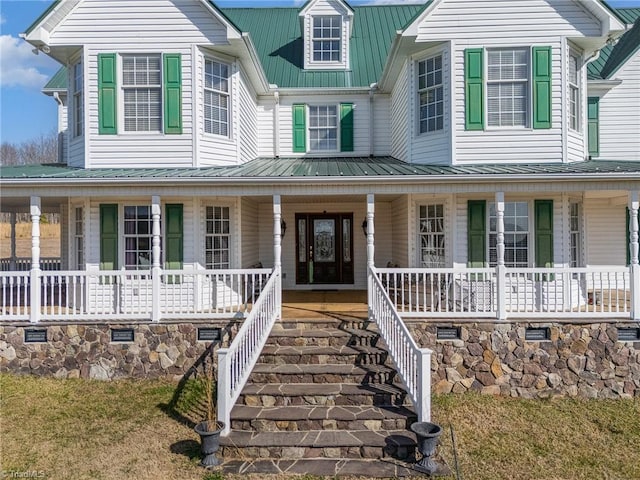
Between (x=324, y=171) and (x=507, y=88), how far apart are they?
14.9ft

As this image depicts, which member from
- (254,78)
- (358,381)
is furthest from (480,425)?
(254,78)

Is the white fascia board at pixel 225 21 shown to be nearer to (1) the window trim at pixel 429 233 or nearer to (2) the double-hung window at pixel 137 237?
(2) the double-hung window at pixel 137 237

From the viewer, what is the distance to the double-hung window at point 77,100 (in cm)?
1014

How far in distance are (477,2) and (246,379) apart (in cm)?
941

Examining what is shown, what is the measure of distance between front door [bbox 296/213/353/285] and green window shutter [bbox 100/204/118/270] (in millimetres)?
5076

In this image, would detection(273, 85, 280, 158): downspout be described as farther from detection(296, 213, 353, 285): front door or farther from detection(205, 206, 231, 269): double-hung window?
detection(205, 206, 231, 269): double-hung window

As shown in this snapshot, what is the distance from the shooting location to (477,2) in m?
9.77

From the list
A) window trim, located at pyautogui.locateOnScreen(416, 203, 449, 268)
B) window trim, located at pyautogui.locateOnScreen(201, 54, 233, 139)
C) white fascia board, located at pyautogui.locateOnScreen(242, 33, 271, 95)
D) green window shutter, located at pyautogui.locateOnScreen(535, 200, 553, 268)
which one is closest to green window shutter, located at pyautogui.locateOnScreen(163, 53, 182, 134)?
window trim, located at pyautogui.locateOnScreen(201, 54, 233, 139)

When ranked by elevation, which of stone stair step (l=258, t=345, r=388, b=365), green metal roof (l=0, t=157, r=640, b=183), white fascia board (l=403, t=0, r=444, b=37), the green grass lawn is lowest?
the green grass lawn

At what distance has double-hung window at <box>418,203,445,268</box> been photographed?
998cm

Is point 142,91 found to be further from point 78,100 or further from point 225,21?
point 225,21

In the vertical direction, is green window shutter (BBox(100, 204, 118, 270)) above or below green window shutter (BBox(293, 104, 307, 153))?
below

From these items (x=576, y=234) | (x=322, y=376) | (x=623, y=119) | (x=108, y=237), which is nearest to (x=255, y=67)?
(x=108, y=237)

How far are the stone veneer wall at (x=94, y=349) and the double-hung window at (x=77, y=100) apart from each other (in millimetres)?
4756
